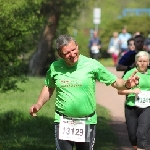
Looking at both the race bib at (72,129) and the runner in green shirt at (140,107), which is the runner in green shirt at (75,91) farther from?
the runner in green shirt at (140,107)

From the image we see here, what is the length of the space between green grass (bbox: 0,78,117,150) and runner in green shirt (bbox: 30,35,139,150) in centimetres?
234

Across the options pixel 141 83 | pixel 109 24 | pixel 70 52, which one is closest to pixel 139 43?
pixel 141 83

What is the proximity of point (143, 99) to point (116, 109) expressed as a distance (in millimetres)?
8377

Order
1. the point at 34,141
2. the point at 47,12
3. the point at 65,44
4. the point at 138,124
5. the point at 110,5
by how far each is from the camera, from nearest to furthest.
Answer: the point at 65,44 → the point at 138,124 → the point at 34,141 → the point at 47,12 → the point at 110,5

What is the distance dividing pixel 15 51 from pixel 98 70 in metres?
5.78

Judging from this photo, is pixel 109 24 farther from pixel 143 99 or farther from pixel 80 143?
pixel 80 143

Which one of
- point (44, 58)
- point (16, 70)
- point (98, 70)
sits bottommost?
point (44, 58)

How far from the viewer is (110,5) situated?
51562 millimetres

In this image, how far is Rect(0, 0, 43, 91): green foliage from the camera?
1298 centimetres

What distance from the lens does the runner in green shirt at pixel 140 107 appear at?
10320 millimetres

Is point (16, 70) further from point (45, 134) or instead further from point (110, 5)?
point (110, 5)

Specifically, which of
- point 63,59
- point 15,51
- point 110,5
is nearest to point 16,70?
point 15,51

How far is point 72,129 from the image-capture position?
26.4ft

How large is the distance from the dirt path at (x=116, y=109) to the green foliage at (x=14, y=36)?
2.27m
